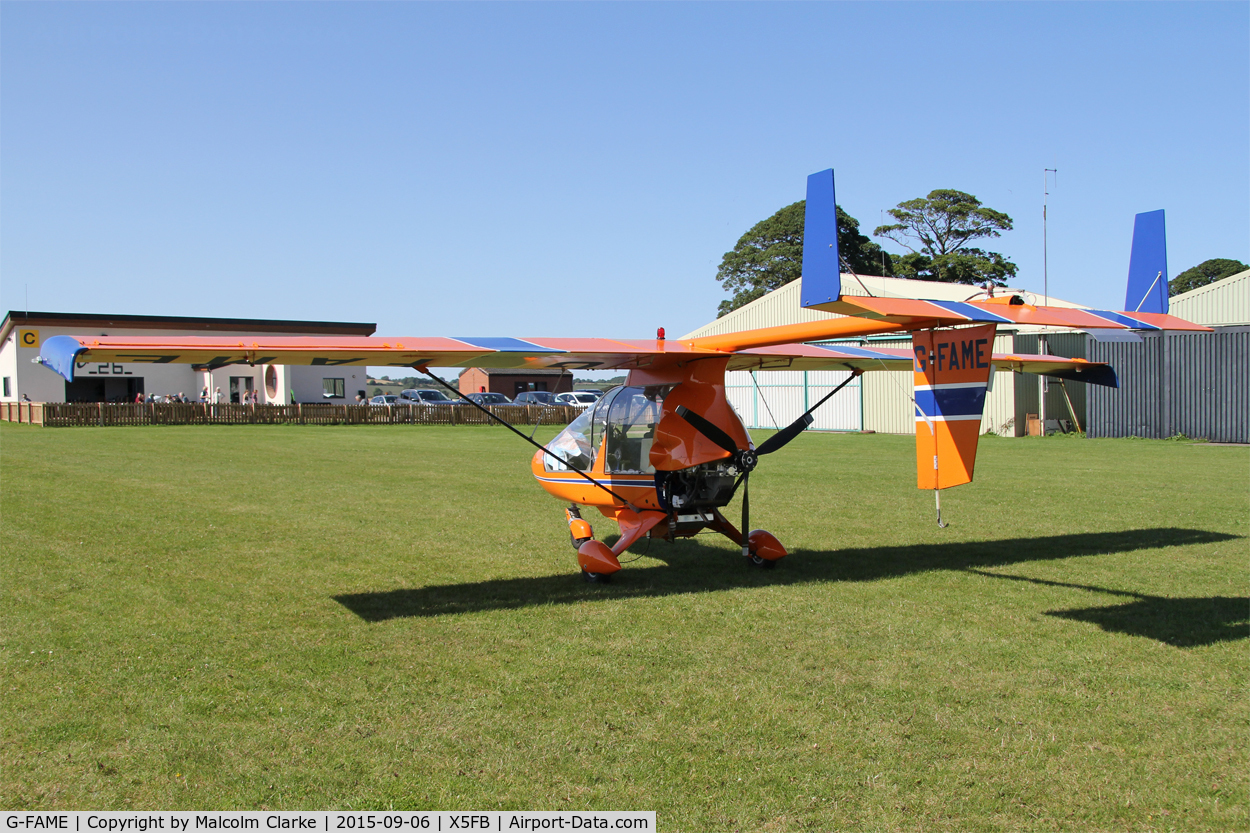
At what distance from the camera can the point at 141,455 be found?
22062 millimetres

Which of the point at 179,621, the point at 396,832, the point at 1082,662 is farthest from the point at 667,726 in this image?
the point at 179,621

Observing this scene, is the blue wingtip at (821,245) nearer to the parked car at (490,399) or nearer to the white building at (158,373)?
the parked car at (490,399)

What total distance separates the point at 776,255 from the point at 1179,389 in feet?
121

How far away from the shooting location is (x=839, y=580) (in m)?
8.42

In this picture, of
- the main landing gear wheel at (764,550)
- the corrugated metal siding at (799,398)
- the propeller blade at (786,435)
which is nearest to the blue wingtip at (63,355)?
the propeller blade at (786,435)

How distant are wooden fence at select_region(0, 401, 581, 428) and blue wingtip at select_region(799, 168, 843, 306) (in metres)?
30.5

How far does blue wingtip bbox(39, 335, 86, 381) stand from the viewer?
6195mm

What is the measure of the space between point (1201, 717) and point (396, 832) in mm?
4397

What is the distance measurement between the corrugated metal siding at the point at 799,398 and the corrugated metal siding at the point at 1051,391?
656 cm

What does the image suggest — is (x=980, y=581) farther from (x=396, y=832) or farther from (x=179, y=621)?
(x=179, y=621)

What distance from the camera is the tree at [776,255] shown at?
5981 centimetres

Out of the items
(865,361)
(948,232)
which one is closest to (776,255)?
(948,232)

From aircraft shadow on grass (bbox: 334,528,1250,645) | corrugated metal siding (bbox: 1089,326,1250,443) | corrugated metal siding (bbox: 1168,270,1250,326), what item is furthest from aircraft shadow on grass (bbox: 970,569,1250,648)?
corrugated metal siding (bbox: 1168,270,1250,326)

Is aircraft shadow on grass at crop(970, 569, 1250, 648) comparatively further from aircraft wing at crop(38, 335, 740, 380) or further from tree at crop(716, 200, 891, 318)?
tree at crop(716, 200, 891, 318)
